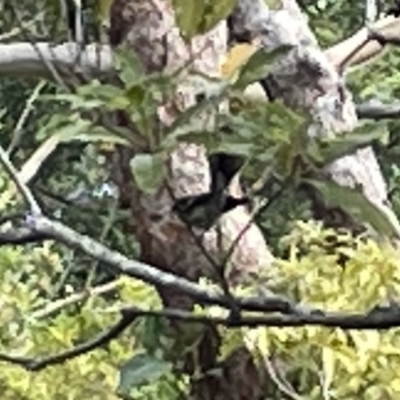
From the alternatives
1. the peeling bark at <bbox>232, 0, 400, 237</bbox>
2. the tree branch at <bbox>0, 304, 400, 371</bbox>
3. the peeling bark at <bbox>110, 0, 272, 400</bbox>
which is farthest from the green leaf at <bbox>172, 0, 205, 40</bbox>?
the peeling bark at <bbox>232, 0, 400, 237</bbox>

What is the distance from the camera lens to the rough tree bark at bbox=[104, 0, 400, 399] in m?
1.50

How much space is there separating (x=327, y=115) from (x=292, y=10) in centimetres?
21

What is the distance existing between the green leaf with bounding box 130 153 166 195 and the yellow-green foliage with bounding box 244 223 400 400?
67 centimetres

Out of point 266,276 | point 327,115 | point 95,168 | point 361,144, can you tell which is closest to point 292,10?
point 327,115

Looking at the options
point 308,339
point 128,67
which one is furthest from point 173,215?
point 128,67

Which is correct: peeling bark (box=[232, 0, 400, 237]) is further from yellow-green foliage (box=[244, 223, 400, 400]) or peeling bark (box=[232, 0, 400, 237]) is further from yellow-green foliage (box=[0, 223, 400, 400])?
yellow-green foliage (box=[244, 223, 400, 400])

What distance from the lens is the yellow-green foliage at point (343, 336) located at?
3.74ft

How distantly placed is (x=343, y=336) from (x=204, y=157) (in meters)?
0.40

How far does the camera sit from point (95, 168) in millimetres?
3207

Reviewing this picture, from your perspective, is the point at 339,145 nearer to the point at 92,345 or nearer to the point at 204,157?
the point at 92,345

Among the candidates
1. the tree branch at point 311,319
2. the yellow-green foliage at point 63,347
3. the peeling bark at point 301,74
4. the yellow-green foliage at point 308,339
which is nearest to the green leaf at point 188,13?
the tree branch at point 311,319

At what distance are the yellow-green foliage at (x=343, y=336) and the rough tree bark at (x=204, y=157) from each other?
225 millimetres

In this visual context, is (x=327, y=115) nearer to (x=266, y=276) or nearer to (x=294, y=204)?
(x=266, y=276)

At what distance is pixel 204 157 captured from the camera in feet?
4.91
